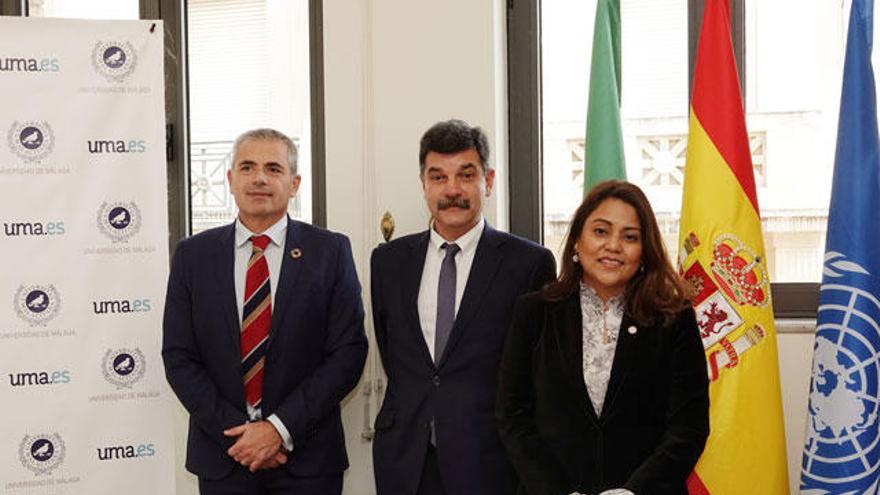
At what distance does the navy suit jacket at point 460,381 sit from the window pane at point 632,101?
801 mm

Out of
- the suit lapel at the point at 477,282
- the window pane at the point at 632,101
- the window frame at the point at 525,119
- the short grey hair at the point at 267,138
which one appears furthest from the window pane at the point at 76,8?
the suit lapel at the point at 477,282

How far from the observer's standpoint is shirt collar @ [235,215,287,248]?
111 inches

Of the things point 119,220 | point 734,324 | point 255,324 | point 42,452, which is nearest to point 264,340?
point 255,324

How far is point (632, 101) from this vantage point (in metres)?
3.41

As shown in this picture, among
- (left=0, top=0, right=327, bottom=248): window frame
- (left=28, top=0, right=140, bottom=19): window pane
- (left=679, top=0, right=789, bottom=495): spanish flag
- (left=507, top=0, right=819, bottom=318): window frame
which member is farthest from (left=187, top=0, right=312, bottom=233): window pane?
(left=679, top=0, right=789, bottom=495): spanish flag

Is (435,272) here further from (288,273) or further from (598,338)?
(598,338)

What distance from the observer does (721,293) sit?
2725 millimetres

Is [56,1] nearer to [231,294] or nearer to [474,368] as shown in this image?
[231,294]

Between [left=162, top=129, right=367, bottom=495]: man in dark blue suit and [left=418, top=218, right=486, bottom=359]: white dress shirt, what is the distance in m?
0.26

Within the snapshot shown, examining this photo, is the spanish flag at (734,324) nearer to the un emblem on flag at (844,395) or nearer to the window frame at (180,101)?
the un emblem on flag at (844,395)

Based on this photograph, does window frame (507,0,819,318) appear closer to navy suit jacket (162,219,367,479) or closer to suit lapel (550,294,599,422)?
navy suit jacket (162,219,367,479)

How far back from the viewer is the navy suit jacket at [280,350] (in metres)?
2.66

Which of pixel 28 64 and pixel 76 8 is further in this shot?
pixel 76 8

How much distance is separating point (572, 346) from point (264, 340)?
955 mm
